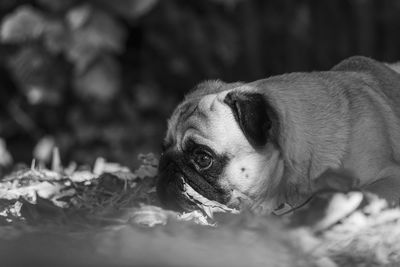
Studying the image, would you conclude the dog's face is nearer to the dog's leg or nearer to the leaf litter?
the leaf litter

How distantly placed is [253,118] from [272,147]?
6.7 inches

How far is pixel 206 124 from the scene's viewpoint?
348 centimetres

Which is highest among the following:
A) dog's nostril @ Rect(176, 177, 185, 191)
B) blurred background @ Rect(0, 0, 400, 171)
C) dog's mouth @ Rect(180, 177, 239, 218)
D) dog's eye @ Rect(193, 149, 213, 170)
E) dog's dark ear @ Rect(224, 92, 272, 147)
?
blurred background @ Rect(0, 0, 400, 171)

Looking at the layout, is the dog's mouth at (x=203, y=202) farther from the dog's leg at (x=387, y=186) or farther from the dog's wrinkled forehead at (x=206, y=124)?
the dog's leg at (x=387, y=186)

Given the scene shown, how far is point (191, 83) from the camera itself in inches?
294

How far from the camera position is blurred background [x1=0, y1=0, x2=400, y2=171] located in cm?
646

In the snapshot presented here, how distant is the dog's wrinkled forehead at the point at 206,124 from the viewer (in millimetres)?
3414

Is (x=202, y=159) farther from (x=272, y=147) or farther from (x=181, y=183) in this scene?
(x=272, y=147)

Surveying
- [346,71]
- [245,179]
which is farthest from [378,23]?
[245,179]

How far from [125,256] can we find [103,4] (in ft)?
14.4

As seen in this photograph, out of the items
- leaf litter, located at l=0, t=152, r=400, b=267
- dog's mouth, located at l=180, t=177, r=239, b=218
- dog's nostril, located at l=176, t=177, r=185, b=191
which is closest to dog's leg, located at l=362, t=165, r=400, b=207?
leaf litter, located at l=0, t=152, r=400, b=267

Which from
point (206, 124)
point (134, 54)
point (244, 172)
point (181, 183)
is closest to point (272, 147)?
point (244, 172)

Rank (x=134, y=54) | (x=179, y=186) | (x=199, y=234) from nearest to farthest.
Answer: (x=199, y=234)
(x=179, y=186)
(x=134, y=54)

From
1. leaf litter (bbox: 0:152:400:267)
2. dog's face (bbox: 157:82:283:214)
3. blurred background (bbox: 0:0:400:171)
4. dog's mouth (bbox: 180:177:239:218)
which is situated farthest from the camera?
blurred background (bbox: 0:0:400:171)
